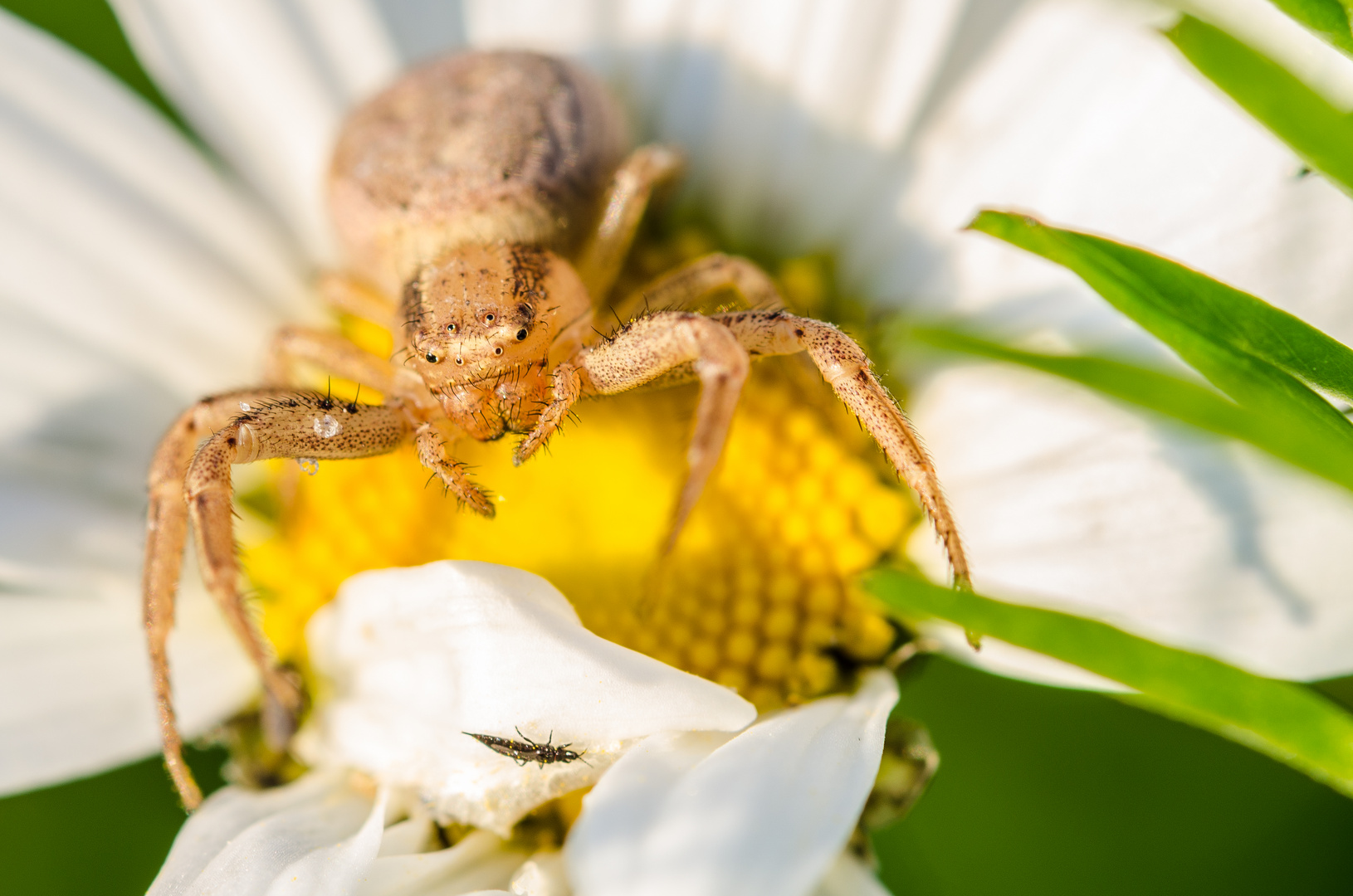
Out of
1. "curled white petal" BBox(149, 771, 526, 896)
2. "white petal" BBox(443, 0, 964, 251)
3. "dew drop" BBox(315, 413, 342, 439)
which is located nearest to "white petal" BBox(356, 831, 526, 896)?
"curled white petal" BBox(149, 771, 526, 896)

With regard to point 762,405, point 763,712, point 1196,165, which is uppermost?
point 1196,165

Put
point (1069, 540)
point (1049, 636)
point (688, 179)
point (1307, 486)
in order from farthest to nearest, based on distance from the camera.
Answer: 1. point (688, 179)
2. point (1069, 540)
3. point (1307, 486)
4. point (1049, 636)

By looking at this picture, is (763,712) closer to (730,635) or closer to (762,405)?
(730,635)

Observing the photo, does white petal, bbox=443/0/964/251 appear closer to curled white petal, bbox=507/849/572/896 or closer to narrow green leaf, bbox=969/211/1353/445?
narrow green leaf, bbox=969/211/1353/445

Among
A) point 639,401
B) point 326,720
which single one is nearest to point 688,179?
point 639,401

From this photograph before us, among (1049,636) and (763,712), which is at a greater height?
(1049,636)

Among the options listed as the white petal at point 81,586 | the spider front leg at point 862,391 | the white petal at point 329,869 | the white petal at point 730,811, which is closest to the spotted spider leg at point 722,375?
the spider front leg at point 862,391
